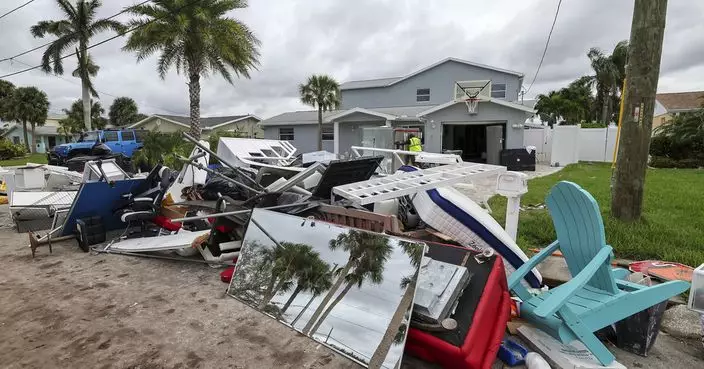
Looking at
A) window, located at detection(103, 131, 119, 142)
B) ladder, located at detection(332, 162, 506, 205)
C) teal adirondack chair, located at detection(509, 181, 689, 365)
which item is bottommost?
teal adirondack chair, located at detection(509, 181, 689, 365)

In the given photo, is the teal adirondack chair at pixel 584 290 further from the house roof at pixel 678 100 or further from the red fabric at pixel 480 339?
the house roof at pixel 678 100

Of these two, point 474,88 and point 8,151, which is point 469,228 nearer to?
point 474,88

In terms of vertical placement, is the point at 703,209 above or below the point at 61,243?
above

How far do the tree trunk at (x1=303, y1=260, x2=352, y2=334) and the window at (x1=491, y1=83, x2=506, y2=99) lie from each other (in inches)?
874

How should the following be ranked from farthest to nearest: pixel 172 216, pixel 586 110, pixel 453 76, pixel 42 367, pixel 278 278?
pixel 586 110, pixel 453 76, pixel 172 216, pixel 278 278, pixel 42 367

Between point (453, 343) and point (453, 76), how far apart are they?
75.0ft

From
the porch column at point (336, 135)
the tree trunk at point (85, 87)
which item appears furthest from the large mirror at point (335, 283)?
the tree trunk at point (85, 87)

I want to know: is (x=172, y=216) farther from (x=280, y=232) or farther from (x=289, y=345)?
(x=289, y=345)

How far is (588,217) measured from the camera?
90.9 inches

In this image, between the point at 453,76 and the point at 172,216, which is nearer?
the point at 172,216

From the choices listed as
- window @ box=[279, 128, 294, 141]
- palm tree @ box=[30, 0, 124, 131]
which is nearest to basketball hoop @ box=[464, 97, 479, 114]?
window @ box=[279, 128, 294, 141]

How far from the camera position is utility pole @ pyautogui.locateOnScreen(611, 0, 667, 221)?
13.7 ft

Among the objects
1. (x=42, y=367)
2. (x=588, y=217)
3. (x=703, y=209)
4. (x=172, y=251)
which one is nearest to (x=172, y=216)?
(x=172, y=251)

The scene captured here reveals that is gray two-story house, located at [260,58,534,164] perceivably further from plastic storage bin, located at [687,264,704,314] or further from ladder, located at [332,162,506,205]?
plastic storage bin, located at [687,264,704,314]
